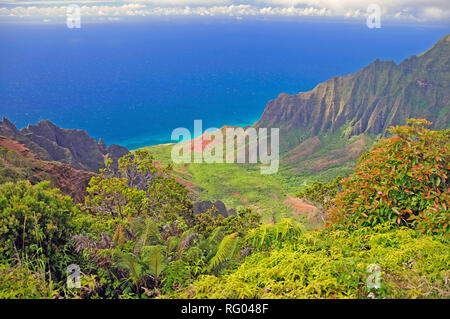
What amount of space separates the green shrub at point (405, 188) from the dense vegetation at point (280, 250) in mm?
20

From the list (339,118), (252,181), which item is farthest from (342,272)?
(339,118)

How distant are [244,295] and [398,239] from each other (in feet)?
9.42

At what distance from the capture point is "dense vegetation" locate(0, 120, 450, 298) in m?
3.89

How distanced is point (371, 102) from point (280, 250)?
11538 cm

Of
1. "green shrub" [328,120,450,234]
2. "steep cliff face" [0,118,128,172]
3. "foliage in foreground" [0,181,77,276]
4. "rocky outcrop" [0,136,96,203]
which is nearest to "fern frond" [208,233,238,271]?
"green shrub" [328,120,450,234]

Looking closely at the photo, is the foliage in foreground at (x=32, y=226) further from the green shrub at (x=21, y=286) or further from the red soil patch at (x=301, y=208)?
the red soil patch at (x=301, y=208)

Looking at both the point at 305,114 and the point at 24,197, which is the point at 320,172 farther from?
the point at 24,197

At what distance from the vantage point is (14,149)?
16891 millimetres

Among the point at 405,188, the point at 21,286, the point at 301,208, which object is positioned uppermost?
the point at 405,188

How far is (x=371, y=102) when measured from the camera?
357 feet

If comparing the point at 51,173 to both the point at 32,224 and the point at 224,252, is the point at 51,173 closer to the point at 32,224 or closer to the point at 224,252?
the point at 32,224

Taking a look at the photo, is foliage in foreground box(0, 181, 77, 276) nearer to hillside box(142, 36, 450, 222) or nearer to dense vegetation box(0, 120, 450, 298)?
dense vegetation box(0, 120, 450, 298)

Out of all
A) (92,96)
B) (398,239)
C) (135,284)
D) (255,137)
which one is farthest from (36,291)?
(92,96)
